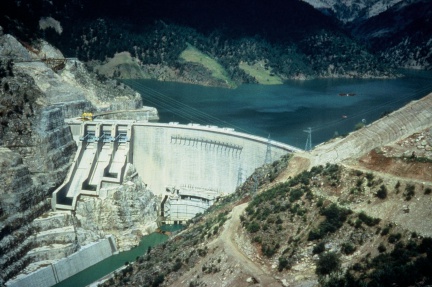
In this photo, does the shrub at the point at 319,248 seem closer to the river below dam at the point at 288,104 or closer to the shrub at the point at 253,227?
the shrub at the point at 253,227

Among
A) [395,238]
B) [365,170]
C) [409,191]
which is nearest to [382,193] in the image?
[409,191]

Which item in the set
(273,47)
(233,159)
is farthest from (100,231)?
(273,47)

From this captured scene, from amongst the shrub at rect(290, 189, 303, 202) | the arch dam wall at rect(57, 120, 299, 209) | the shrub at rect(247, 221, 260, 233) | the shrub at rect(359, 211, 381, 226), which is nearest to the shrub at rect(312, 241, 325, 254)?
the shrub at rect(359, 211, 381, 226)

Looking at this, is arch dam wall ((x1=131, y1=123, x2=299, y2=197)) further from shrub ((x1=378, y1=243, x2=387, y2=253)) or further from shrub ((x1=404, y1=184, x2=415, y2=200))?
shrub ((x1=378, y1=243, x2=387, y2=253))

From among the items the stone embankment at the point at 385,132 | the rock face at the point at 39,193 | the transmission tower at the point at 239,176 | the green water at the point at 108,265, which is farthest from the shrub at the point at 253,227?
the rock face at the point at 39,193

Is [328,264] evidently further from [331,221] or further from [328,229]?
[331,221]
